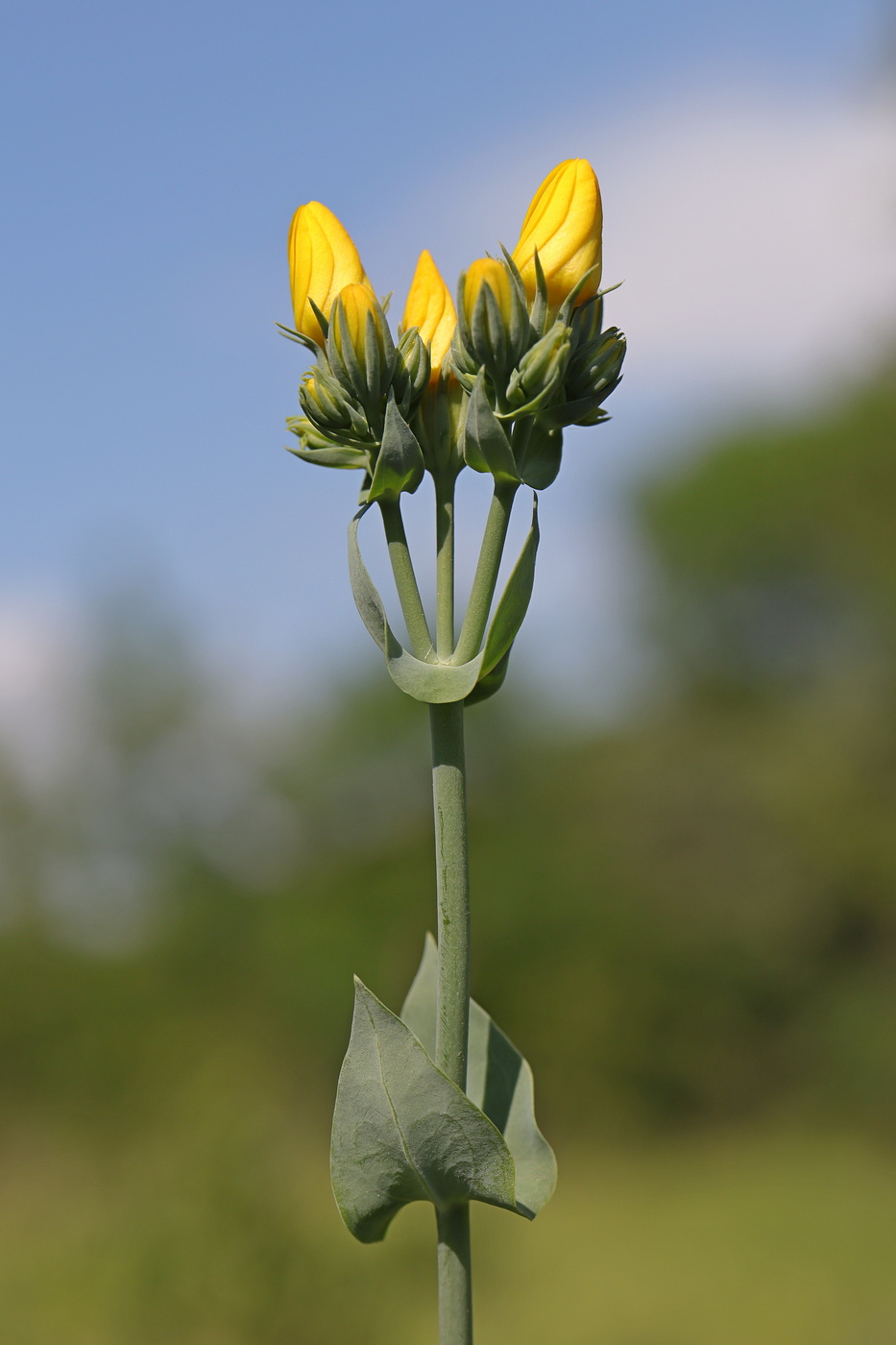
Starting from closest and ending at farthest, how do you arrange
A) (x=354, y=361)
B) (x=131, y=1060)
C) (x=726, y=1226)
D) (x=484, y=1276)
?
(x=354, y=361)
(x=484, y=1276)
(x=131, y=1060)
(x=726, y=1226)

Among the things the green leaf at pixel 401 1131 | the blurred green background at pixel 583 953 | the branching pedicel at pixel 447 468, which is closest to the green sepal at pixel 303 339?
the branching pedicel at pixel 447 468

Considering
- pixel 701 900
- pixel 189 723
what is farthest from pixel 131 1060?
pixel 701 900

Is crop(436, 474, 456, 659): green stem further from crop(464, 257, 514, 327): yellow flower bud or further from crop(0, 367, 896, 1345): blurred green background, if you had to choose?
crop(0, 367, 896, 1345): blurred green background

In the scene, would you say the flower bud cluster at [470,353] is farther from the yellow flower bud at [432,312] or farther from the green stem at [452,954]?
the green stem at [452,954]

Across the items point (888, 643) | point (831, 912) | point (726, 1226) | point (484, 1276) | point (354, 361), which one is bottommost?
point (726, 1226)

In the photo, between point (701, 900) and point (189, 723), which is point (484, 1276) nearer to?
point (701, 900)

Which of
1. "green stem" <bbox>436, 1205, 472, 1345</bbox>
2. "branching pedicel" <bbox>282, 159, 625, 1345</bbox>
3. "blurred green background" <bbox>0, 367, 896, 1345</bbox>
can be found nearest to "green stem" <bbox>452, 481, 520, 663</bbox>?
"branching pedicel" <bbox>282, 159, 625, 1345</bbox>
